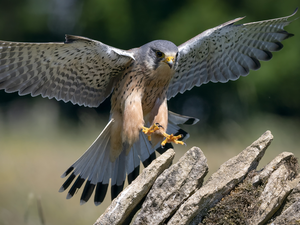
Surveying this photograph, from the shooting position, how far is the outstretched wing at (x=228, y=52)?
13.4 ft

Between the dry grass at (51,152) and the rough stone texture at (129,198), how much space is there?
790 mm

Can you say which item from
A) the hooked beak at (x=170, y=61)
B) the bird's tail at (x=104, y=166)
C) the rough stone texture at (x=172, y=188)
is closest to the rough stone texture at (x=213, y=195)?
the rough stone texture at (x=172, y=188)

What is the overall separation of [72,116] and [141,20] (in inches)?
137

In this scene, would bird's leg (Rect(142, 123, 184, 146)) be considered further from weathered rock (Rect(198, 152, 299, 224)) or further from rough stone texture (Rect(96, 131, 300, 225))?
weathered rock (Rect(198, 152, 299, 224))

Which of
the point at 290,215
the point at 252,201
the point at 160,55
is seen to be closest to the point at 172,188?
the point at 252,201

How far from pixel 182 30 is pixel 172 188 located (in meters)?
7.13

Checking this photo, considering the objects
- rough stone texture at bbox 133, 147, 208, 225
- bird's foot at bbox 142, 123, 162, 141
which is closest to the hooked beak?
bird's foot at bbox 142, 123, 162, 141

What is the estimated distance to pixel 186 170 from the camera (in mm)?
2420

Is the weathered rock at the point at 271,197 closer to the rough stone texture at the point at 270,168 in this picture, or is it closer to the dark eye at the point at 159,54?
the rough stone texture at the point at 270,168

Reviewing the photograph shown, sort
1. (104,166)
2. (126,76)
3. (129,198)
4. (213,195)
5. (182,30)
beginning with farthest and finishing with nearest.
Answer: (182,30) → (104,166) → (126,76) → (129,198) → (213,195)

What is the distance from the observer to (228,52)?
4336 mm

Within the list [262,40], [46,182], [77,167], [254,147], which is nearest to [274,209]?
[254,147]

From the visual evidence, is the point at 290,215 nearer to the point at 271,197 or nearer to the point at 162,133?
the point at 271,197

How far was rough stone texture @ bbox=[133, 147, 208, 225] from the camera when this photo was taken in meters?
2.33
